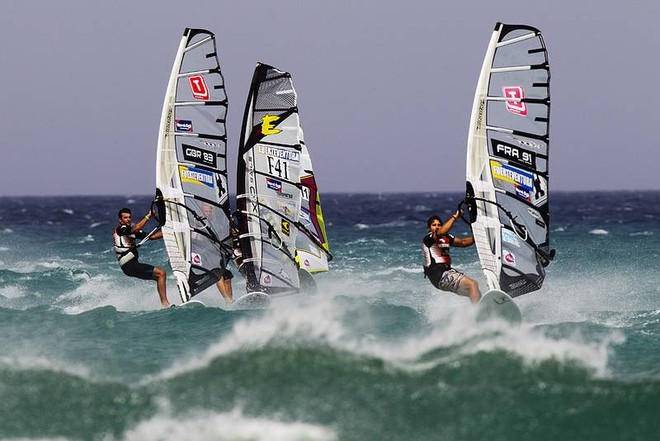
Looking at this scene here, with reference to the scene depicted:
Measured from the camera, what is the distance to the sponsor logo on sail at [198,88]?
46.4 feet

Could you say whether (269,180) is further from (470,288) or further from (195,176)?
(470,288)

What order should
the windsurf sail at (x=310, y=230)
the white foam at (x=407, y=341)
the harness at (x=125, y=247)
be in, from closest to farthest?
the white foam at (x=407, y=341)
the harness at (x=125, y=247)
the windsurf sail at (x=310, y=230)

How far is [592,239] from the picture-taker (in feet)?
103

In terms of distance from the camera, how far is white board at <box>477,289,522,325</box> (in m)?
11.6

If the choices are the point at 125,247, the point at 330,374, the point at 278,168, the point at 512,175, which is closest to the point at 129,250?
the point at 125,247

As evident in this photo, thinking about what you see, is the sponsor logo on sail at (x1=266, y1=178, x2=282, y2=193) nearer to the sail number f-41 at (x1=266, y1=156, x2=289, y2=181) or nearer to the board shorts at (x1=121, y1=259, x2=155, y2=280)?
the sail number f-41 at (x1=266, y1=156, x2=289, y2=181)

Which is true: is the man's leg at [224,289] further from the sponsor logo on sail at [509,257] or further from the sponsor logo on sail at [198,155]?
the sponsor logo on sail at [509,257]

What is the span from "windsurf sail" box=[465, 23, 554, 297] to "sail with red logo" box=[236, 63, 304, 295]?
3.18m

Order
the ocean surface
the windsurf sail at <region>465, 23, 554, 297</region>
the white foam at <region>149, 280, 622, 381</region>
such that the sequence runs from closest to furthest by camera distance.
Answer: the ocean surface < the white foam at <region>149, 280, 622, 381</region> < the windsurf sail at <region>465, 23, 554, 297</region>

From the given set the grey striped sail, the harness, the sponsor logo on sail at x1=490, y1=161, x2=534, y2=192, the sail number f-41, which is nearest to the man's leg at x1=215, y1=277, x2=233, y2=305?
the grey striped sail

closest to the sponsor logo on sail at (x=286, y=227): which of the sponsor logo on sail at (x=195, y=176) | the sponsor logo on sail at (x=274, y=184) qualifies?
the sponsor logo on sail at (x=274, y=184)

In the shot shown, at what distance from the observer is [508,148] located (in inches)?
463

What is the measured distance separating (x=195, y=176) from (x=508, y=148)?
189 inches

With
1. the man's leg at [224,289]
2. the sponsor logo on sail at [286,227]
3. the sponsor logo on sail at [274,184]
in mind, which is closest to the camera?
the sponsor logo on sail at [274,184]
